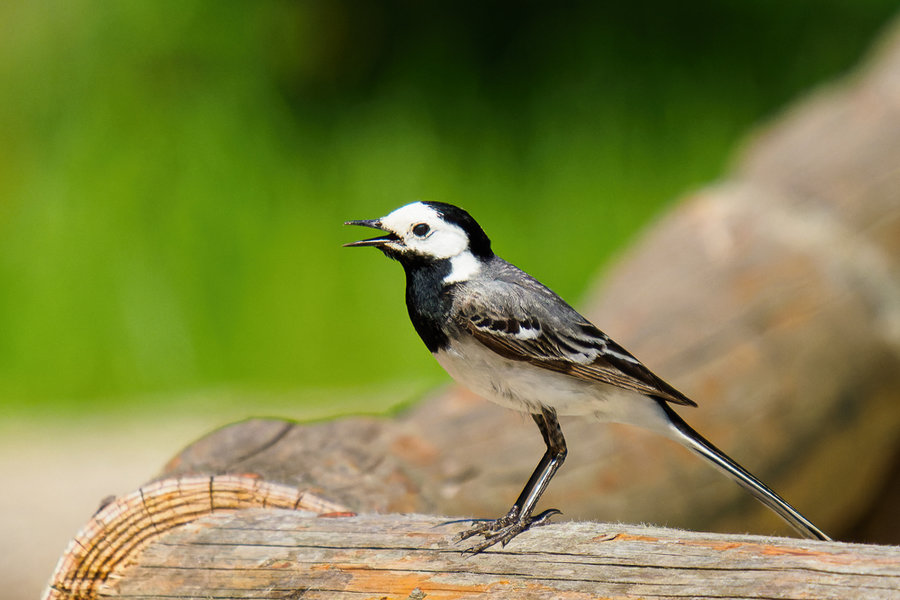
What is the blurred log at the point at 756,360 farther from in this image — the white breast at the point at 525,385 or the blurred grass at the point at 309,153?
the blurred grass at the point at 309,153

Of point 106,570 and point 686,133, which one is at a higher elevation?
point 686,133

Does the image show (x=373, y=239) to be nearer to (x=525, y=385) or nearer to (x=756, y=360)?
(x=525, y=385)

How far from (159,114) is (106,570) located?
15.3 feet

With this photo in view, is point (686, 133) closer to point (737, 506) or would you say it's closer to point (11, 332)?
point (737, 506)

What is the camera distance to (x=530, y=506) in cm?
247

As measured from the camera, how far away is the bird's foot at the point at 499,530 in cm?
237

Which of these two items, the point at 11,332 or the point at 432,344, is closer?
the point at 432,344

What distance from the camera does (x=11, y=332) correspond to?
6.32m

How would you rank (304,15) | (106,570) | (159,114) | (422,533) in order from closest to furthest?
(422,533) → (106,570) → (159,114) → (304,15)

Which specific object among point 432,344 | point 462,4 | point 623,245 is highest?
point 462,4

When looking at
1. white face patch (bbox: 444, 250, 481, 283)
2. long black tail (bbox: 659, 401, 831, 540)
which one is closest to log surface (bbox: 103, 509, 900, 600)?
long black tail (bbox: 659, 401, 831, 540)

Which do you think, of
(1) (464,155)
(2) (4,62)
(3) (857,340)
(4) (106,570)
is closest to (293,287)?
(1) (464,155)

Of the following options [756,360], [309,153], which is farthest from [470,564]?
[309,153]

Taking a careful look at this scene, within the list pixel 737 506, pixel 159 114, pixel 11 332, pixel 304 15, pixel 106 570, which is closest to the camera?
pixel 106 570
